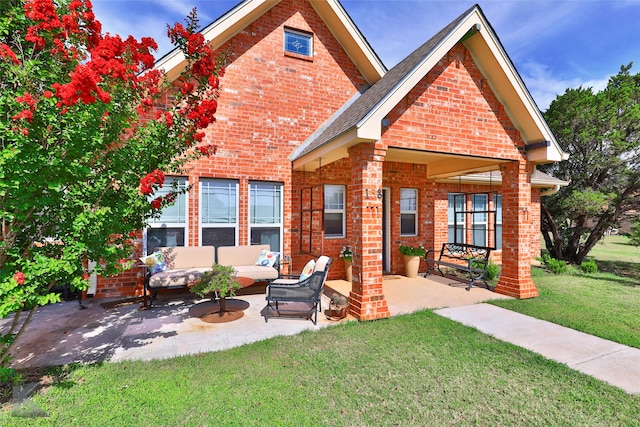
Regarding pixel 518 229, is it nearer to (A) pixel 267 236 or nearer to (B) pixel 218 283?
(A) pixel 267 236

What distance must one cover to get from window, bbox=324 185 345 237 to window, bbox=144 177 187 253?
3966mm

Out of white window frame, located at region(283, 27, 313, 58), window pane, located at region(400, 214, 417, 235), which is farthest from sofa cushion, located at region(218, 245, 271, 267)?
white window frame, located at region(283, 27, 313, 58)

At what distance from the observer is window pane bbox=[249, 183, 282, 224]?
816cm

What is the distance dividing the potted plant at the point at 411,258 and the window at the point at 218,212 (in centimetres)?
523

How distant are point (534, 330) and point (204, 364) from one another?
534 centimetres

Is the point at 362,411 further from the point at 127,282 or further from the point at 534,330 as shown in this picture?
the point at 127,282

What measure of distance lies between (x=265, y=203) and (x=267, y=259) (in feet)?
5.63

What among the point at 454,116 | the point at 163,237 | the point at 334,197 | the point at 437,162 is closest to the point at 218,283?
the point at 163,237

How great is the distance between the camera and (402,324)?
17.2 feet

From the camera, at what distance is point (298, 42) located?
882 centimetres

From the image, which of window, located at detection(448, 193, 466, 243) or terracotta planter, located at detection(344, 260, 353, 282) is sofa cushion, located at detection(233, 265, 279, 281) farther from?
window, located at detection(448, 193, 466, 243)

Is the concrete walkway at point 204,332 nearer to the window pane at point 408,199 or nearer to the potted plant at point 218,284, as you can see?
the potted plant at point 218,284

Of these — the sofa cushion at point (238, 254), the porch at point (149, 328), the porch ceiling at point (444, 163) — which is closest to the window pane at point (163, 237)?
the sofa cushion at point (238, 254)

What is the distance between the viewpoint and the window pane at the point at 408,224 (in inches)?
394
